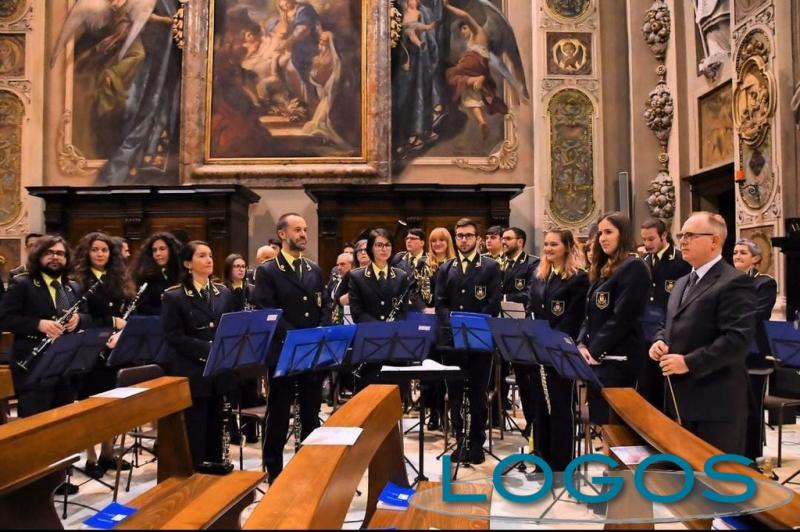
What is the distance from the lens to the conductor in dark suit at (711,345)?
3.67 meters

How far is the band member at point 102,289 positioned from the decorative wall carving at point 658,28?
9.94 meters

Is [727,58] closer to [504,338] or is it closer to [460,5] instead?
[460,5]

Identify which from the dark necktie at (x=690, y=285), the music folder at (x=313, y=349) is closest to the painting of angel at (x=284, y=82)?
the music folder at (x=313, y=349)

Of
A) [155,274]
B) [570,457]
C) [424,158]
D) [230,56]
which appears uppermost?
[230,56]

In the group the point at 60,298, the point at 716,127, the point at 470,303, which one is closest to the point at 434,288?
the point at 470,303

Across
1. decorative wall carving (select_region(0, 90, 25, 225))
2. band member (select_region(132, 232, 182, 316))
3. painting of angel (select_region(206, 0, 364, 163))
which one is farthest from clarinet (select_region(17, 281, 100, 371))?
decorative wall carving (select_region(0, 90, 25, 225))

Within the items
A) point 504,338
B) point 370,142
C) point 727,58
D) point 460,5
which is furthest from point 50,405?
point 460,5

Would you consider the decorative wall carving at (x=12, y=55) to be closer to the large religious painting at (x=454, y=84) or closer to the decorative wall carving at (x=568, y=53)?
the large religious painting at (x=454, y=84)

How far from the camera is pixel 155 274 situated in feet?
21.6

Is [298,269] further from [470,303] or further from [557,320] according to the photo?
[557,320]

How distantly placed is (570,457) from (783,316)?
4.82 m

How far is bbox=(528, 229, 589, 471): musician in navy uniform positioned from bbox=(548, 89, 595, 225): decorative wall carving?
8.24 metres

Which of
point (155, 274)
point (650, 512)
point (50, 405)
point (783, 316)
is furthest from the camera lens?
point (783, 316)

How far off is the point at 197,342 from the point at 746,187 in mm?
7381
